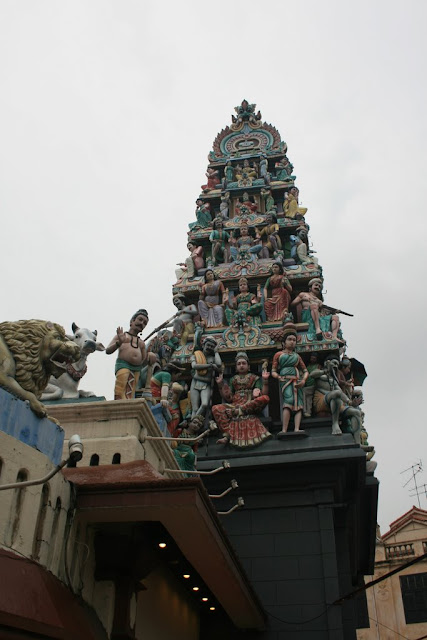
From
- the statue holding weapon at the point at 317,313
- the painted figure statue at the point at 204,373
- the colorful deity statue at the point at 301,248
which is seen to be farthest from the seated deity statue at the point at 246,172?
the painted figure statue at the point at 204,373

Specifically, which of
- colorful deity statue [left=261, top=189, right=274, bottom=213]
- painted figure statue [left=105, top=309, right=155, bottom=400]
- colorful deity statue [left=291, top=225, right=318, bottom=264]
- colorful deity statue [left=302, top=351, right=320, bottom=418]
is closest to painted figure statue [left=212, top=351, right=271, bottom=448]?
colorful deity statue [left=302, top=351, right=320, bottom=418]

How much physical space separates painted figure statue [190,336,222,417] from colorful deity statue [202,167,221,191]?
10393 millimetres

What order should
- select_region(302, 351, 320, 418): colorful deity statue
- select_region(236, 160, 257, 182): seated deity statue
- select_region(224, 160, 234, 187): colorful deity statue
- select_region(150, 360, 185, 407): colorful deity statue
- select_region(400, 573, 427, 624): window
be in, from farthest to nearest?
select_region(400, 573, 427, 624): window, select_region(224, 160, 234, 187): colorful deity statue, select_region(236, 160, 257, 182): seated deity statue, select_region(302, 351, 320, 418): colorful deity statue, select_region(150, 360, 185, 407): colorful deity statue

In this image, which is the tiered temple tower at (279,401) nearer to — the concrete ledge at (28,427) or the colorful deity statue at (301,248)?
the colorful deity statue at (301,248)

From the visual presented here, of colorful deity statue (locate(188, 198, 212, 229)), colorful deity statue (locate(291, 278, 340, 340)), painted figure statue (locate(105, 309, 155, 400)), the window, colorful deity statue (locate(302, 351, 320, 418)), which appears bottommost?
the window

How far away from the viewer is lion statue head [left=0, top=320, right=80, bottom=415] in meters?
7.30

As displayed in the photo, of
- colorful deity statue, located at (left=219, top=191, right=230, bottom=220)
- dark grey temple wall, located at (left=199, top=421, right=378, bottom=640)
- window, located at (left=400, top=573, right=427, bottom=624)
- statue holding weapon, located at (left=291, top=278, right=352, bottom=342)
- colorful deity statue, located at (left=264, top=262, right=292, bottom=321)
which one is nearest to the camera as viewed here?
dark grey temple wall, located at (left=199, top=421, right=378, bottom=640)

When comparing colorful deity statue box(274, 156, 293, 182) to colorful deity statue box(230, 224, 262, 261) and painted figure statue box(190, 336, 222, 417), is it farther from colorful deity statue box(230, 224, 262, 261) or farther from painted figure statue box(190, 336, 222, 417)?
painted figure statue box(190, 336, 222, 417)

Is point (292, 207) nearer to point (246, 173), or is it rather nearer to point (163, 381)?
point (246, 173)

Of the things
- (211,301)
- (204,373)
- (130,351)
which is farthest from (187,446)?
(211,301)

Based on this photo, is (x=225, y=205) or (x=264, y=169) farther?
(x=264, y=169)

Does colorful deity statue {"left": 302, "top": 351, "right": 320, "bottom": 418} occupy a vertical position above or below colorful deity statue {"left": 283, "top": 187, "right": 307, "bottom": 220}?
below

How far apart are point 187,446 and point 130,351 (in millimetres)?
2877

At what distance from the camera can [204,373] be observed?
1877cm
